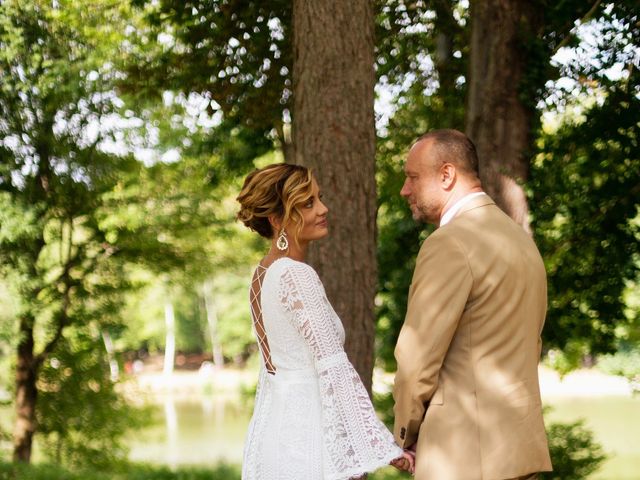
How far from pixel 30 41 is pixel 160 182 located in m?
4.23

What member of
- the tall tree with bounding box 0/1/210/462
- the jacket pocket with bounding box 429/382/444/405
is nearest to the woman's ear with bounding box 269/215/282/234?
the jacket pocket with bounding box 429/382/444/405

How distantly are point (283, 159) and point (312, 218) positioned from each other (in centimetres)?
894

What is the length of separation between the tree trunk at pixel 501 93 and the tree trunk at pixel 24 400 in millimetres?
10176

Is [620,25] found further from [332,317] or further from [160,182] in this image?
[160,182]

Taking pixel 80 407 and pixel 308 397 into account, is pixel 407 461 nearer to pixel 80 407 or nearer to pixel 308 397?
pixel 308 397

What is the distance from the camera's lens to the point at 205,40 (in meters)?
9.35

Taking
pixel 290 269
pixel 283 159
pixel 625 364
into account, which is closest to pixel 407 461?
pixel 290 269

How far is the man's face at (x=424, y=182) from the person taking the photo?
11.5 ft

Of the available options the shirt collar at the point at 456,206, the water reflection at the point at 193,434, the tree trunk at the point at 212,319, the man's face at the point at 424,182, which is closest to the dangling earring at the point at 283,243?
the man's face at the point at 424,182

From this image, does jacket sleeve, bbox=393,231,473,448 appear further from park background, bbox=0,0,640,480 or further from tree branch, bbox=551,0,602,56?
tree branch, bbox=551,0,602,56

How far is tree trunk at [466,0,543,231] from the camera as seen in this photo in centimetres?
798

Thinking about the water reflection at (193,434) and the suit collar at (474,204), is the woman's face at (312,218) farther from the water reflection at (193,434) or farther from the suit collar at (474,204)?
the water reflection at (193,434)

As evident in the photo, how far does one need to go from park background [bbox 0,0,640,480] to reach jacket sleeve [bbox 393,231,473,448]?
6.70 feet

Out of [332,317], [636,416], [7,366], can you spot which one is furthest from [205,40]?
[636,416]
